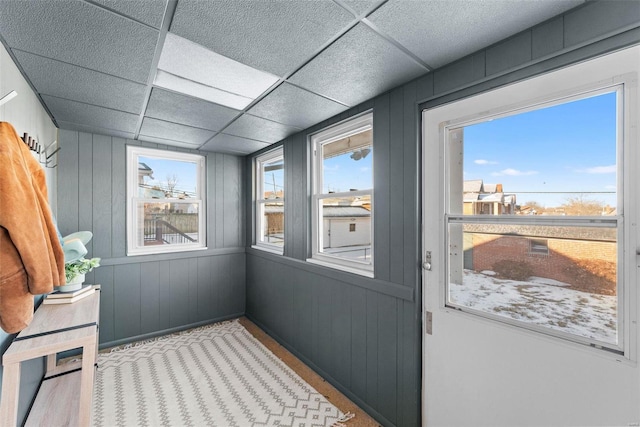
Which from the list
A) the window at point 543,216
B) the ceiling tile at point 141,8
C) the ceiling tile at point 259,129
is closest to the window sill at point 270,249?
the ceiling tile at point 259,129

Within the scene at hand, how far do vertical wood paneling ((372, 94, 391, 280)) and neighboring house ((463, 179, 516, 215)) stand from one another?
0.50 m

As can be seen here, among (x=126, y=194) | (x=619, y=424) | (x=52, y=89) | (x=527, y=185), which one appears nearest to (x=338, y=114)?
(x=527, y=185)

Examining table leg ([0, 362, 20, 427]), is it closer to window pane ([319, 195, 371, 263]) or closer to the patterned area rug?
the patterned area rug

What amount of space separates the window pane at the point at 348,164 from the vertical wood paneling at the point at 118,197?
2248 millimetres

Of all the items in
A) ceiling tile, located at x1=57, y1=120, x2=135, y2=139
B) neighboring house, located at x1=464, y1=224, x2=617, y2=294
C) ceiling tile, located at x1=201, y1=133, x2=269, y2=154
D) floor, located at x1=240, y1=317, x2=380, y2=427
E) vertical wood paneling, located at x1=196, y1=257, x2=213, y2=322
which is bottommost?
floor, located at x1=240, y1=317, x2=380, y2=427

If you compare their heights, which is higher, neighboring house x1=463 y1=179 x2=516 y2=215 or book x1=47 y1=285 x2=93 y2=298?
neighboring house x1=463 y1=179 x2=516 y2=215

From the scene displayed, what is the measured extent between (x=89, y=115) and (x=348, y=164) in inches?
86.4

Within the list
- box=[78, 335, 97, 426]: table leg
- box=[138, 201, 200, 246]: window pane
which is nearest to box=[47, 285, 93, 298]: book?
box=[78, 335, 97, 426]: table leg

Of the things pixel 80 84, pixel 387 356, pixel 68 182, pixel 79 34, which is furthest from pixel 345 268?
pixel 68 182

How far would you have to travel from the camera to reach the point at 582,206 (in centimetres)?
115

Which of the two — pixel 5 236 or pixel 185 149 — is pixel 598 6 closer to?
pixel 5 236

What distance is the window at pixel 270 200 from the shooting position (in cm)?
329

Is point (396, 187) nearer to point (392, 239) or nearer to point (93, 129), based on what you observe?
point (392, 239)

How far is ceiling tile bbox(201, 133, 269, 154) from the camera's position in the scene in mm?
2965
